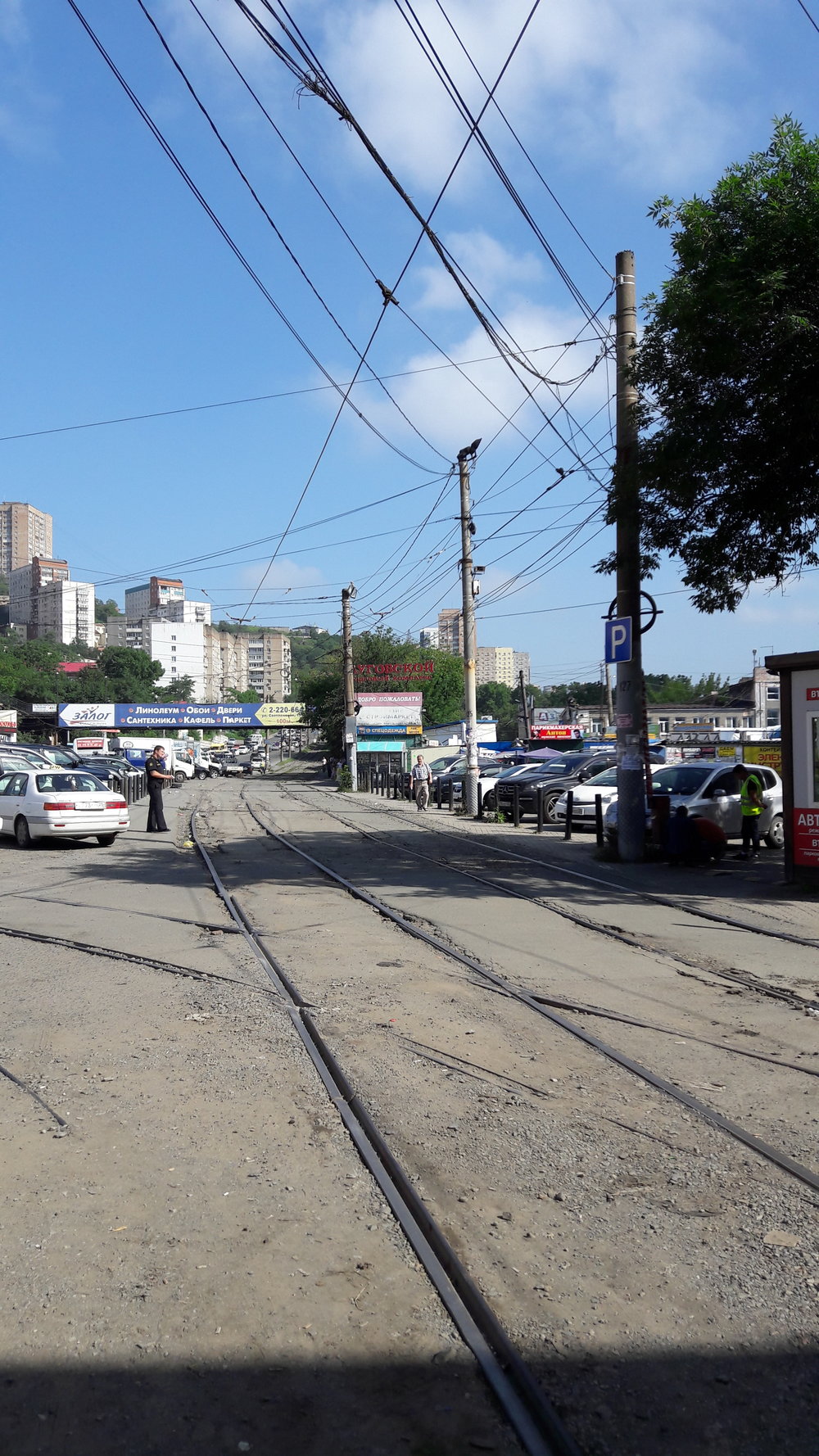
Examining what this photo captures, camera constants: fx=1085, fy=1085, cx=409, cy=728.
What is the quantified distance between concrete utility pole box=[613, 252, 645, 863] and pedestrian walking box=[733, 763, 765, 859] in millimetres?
2003

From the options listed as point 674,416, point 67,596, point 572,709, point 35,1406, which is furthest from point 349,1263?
point 67,596

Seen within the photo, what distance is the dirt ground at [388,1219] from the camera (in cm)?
299

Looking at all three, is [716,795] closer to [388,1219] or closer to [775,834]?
[775,834]

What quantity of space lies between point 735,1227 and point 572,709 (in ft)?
279

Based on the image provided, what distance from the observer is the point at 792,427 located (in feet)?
41.4

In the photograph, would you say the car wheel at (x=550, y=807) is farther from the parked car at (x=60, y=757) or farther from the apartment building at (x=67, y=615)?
the apartment building at (x=67, y=615)

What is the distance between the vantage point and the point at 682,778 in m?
20.2

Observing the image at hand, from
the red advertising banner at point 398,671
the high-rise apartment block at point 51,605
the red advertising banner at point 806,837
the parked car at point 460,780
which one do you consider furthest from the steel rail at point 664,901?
the high-rise apartment block at point 51,605

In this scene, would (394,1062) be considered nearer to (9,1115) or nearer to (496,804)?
(9,1115)

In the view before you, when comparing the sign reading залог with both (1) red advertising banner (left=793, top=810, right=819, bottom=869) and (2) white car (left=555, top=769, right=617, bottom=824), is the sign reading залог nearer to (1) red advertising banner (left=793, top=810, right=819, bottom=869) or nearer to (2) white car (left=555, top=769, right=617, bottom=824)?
(2) white car (left=555, top=769, right=617, bottom=824)

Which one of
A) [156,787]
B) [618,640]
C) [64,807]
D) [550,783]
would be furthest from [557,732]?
[618,640]

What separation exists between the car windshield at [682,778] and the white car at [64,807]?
9756 millimetres

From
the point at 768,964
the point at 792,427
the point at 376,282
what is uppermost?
the point at 376,282

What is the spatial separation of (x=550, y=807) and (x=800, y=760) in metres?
15.2
